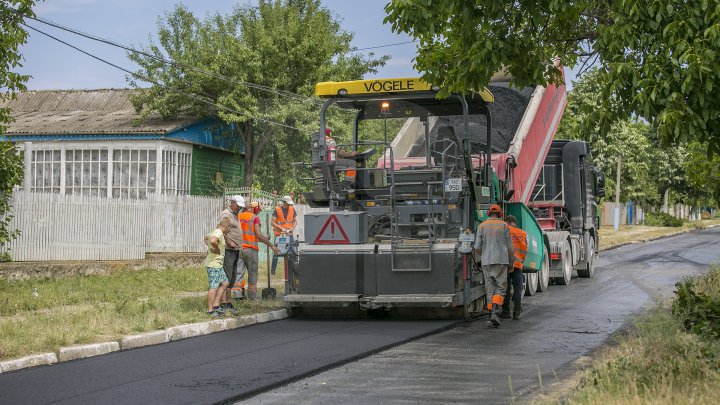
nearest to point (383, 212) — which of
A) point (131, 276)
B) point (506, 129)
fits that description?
point (506, 129)

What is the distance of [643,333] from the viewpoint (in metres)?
10.3

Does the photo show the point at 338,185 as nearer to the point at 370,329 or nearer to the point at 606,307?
the point at 370,329

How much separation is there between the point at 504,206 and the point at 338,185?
3.22m

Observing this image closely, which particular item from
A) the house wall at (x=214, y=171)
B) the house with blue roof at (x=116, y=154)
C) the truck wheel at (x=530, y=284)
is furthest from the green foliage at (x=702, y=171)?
the house wall at (x=214, y=171)

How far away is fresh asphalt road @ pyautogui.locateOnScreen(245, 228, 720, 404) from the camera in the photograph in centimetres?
805

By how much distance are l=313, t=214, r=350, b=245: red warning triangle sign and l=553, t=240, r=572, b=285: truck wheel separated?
316 inches

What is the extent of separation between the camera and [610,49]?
30.2 ft

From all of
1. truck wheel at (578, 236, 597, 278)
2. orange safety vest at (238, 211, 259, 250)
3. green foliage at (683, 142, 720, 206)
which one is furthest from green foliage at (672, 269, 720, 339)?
truck wheel at (578, 236, 597, 278)

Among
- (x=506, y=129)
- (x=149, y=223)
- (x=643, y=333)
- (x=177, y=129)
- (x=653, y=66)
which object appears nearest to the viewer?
(x=653, y=66)

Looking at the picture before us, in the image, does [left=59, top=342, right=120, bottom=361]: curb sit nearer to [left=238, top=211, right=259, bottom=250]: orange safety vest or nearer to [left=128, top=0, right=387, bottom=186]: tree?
[left=238, top=211, right=259, bottom=250]: orange safety vest

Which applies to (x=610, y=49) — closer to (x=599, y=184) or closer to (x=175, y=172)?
(x=599, y=184)

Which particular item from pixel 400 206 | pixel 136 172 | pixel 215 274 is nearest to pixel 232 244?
pixel 215 274

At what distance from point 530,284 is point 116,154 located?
49.3 feet

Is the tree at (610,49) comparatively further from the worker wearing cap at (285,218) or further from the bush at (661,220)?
the bush at (661,220)
